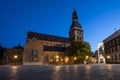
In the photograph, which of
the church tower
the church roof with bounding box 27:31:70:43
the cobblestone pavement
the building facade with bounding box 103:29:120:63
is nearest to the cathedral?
the church roof with bounding box 27:31:70:43

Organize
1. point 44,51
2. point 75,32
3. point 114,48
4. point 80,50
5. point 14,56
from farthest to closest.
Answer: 1. point 75,32
2. point 44,51
3. point 80,50
4. point 14,56
5. point 114,48

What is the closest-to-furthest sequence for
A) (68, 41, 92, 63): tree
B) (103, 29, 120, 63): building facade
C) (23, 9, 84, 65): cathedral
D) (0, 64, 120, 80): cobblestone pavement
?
(0, 64, 120, 80): cobblestone pavement → (103, 29, 120, 63): building facade → (68, 41, 92, 63): tree → (23, 9, 84, 65): cathedral

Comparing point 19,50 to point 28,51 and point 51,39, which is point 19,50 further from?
point 51,39

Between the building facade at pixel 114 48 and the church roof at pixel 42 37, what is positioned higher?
the church roof at pixel 42 37

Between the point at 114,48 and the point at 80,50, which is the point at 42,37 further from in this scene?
the point at 114,48

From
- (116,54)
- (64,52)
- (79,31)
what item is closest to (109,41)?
(116,54)

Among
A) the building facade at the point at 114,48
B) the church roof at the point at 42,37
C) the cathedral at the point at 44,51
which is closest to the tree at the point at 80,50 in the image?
the cathedral at the point at 44,51

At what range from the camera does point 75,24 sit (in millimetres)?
82500

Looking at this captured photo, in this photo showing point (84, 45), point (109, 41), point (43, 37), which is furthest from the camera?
point (43, 37)

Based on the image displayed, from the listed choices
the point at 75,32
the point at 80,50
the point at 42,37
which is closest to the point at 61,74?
the point at 80,50

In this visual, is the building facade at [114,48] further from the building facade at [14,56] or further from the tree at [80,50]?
the building facade at [14,56]

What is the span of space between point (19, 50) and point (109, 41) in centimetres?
3971

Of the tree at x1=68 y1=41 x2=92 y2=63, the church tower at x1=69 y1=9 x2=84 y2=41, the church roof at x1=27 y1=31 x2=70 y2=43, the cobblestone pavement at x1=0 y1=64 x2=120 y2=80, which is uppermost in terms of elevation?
the church tower at x1=69 y1=9 x2=84 y2=41

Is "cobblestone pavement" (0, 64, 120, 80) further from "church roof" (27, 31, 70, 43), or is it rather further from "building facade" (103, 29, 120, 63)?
"church roof" (27, 31, 70, 43)
